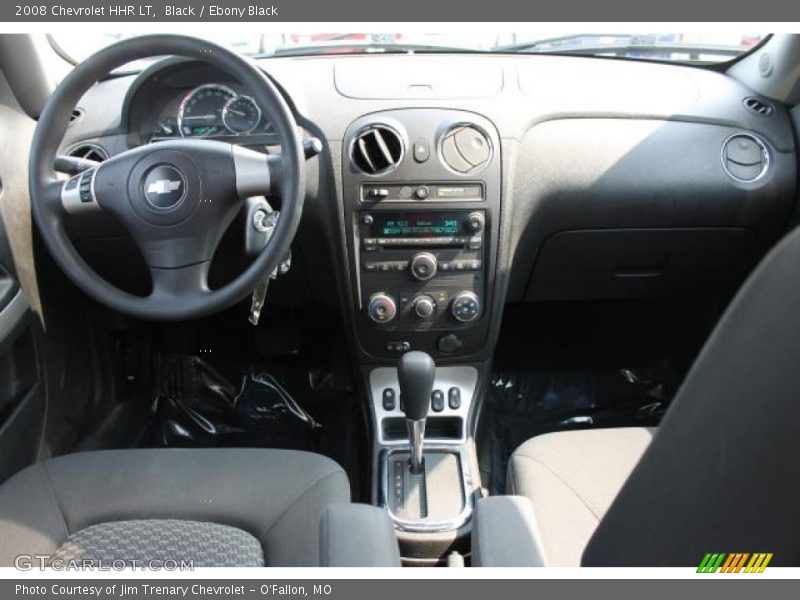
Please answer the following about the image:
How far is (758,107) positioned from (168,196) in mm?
1403

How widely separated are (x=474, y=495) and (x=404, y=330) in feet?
1.42

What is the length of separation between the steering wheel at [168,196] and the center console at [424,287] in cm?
37

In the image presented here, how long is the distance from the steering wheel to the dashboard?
0.94 ft

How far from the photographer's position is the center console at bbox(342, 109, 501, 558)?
1.60 m

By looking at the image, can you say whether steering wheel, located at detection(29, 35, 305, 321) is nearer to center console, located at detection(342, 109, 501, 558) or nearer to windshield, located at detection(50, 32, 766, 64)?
center console, located at detection(342, 109, 501, 558)

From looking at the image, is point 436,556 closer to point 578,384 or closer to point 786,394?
point 578,384

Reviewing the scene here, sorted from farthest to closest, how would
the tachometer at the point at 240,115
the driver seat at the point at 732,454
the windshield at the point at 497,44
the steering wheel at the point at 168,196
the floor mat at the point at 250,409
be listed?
1. the floor mat at the point at 250,409
2. the windshield at the point at 497,44
3. the tachometer at the point at 240,115
4. the steering wheel at the point at 168,196
5. the driver seat at the point at 732,454

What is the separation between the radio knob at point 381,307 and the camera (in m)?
1.73

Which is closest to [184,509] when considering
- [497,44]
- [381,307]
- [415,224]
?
[381,307]

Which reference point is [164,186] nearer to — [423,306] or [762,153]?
[423,306]

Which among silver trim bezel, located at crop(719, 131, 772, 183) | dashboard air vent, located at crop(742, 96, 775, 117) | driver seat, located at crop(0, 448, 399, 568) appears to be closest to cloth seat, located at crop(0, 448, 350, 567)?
driver seat, located at crop(0, 448, 399, 568)

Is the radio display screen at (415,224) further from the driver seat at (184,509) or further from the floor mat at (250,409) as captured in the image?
the floor mat at (250,409)

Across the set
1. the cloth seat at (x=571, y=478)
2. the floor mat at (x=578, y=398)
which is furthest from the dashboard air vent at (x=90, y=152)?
the floor mat at (x=578, y=398)

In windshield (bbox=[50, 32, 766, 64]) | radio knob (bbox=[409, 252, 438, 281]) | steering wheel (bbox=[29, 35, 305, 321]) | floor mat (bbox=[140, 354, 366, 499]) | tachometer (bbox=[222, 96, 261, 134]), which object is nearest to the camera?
steering wheel (bbox=[29, 35, 305, 321])
